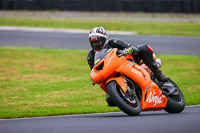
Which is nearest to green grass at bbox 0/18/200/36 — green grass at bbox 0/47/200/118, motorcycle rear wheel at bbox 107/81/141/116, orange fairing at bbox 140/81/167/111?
green grass at bbox 0/47/200/118

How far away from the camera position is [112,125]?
18.9 ft

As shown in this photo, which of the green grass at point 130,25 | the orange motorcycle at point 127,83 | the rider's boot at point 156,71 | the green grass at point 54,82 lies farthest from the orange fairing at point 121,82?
the green grass at point 130,25

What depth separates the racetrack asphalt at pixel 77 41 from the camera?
61.7 ft

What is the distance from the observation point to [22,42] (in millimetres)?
19906

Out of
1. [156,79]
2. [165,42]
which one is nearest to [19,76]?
[156,79]

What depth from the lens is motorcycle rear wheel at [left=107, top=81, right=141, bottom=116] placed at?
623 centimetres

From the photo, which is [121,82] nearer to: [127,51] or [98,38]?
[127,51]

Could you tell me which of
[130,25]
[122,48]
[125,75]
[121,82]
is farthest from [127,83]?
[130,25]

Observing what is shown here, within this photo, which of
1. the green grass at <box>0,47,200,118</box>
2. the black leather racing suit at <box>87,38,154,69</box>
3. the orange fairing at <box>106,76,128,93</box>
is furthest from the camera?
the green grass at <box>0,47,200,118</box>

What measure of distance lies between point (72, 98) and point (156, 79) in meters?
2.61

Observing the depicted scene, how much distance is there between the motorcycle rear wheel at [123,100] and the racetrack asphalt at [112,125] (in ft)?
0.42

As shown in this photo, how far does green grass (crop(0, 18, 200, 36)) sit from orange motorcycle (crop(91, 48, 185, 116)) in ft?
55.2

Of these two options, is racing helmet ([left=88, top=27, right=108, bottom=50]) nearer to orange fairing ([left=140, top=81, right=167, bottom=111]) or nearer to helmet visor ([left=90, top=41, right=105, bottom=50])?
helmet visor ([left=90, top=41, right=105, bottom=50])

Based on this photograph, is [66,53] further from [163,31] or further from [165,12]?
[165,12]
